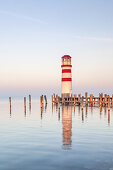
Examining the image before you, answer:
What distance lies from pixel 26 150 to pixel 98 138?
5.46m

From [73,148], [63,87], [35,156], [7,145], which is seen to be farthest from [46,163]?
[63,87]

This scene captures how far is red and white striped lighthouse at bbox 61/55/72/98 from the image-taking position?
4400 centimetres

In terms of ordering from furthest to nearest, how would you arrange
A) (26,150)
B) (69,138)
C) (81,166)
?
(69,138) → (26,150) → (81,166)

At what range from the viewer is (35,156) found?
1248 centimetres

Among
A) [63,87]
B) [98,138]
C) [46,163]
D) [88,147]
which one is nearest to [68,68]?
[63,87]

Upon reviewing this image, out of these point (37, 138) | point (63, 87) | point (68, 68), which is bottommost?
point (37, 138)

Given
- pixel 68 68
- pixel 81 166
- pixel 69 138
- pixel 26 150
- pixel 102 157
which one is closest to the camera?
pixel 81 166

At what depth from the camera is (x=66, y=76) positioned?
43.9 metres

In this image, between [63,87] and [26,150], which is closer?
[26,150]

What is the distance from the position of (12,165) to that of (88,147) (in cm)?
476

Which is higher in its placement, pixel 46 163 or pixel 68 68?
pixel 68 68

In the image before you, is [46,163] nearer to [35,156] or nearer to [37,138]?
[35,156]

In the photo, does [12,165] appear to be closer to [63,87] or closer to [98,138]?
[98,138]

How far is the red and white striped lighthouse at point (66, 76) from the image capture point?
1732 inches
